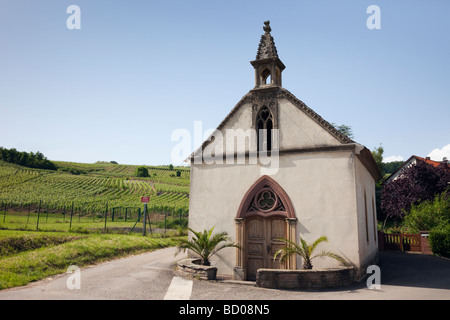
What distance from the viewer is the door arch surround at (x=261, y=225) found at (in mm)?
12133

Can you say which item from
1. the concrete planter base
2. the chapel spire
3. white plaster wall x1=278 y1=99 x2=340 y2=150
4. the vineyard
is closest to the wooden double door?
the concrete planter base

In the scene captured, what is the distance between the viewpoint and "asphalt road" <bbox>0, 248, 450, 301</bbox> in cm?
883

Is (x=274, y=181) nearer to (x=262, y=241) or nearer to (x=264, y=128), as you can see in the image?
(x=264, y=128)

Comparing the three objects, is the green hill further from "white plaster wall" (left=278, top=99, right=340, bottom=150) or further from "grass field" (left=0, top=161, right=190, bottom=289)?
"white plaster wall" (left=278, top=99, right=340, bottom=150)

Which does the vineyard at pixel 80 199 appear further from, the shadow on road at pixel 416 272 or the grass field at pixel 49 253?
the shadow on road at pixel 416 272

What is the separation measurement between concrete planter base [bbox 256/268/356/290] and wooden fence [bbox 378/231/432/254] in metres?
12.3

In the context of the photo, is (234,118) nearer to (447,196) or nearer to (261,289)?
Result: (261,289)

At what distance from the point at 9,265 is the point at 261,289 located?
369 inches

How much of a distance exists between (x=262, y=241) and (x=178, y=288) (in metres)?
4.00

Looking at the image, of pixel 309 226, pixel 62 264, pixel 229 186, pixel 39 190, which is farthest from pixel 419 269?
pixel 39 190

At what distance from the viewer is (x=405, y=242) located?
2052 cm

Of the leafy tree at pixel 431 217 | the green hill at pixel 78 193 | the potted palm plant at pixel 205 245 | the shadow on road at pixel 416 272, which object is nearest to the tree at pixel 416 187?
the leafy tree at pixel 431 217

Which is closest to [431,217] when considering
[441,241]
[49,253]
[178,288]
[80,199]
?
[441,241]

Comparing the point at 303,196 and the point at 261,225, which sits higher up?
the point at 303,196
